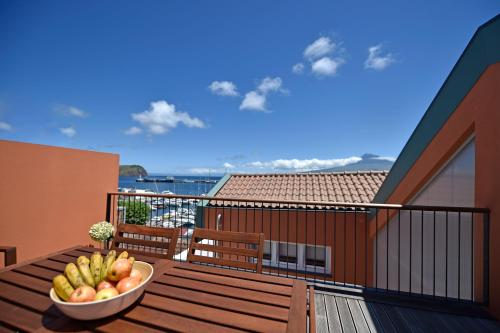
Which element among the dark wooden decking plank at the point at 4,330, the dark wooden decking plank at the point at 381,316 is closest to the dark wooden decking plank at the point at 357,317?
the dark wooden decking plank at the point at 381,316

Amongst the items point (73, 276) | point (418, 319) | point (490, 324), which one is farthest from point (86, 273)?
point (490, 324)

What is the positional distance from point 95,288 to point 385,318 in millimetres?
2498

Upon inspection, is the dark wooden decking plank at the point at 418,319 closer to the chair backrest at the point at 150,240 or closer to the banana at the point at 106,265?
the chair backrest at the point at 150,240

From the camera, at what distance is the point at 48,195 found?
310 cm

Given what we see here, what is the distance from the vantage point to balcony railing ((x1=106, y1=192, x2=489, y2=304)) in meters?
2.40

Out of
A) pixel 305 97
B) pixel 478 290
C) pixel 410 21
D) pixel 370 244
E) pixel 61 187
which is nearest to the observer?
pixel 478 290

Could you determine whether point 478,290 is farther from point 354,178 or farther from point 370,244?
point 354,178

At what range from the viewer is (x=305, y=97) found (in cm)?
1323

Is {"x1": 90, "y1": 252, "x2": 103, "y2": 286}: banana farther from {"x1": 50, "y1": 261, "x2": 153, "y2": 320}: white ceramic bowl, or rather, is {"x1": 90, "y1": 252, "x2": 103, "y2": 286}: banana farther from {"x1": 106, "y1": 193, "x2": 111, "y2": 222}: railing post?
{"x1": 106, "y1": 193, "x2": 111, "y2": 222}: railing post

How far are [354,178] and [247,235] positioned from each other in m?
6.27

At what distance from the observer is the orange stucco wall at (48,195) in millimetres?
2695

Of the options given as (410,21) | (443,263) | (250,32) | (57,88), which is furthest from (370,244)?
(57,88)

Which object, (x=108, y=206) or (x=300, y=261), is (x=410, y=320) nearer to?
(x=300, y=261)

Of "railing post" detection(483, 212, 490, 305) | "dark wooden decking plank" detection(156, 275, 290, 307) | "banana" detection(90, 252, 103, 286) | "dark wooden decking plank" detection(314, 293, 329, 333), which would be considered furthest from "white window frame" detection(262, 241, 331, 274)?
"banana" detection(90, 252, 103, 286)
